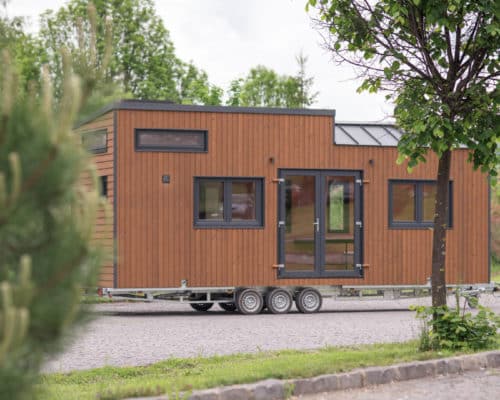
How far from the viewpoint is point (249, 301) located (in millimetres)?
16141

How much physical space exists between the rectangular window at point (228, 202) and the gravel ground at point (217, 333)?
165 cm

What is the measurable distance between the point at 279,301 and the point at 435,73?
7412 mm

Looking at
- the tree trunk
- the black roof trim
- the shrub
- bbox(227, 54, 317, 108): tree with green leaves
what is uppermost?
bbox(227, 54, 317, 108): tree with green leaves

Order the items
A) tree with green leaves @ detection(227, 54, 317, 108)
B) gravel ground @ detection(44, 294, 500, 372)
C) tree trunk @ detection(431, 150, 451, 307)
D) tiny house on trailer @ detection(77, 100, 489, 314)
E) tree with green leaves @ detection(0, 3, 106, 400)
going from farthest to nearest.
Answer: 1. tree with green leaves @ detection(227, 54, 317, 108)
2. tiny house on trailer @ detection(77, 100, 489, 314)
3. gravel ground @ detection(44, 294, 500, 372)
4. tree trunk @ detection(431, 150, 451, 307)
5. tree with green leaves @ detection(0, 3, 106, 400)

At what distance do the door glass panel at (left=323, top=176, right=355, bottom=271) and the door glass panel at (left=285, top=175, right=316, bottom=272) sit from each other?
283 mm

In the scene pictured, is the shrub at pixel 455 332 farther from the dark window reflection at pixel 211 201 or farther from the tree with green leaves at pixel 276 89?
the tree with green leaves at pixel 276 89

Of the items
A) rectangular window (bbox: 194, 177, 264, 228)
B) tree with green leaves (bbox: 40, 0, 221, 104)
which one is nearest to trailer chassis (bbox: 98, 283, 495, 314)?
rectangular window (bbox: 194, 177, 264, 228)

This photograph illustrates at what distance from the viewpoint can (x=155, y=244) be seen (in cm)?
1588

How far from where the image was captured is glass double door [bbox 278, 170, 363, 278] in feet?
54.4

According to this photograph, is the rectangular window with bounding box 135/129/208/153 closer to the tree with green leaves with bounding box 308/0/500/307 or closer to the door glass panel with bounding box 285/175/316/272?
the door glass panel with bounding box 285/175/316/272

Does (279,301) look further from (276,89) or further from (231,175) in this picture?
(276,89)

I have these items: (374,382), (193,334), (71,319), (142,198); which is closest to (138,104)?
(142,198)

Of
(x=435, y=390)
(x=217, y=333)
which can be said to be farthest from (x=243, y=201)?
(x=435, y=390)

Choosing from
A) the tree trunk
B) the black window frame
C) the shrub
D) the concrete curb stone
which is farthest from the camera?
the black window frame
